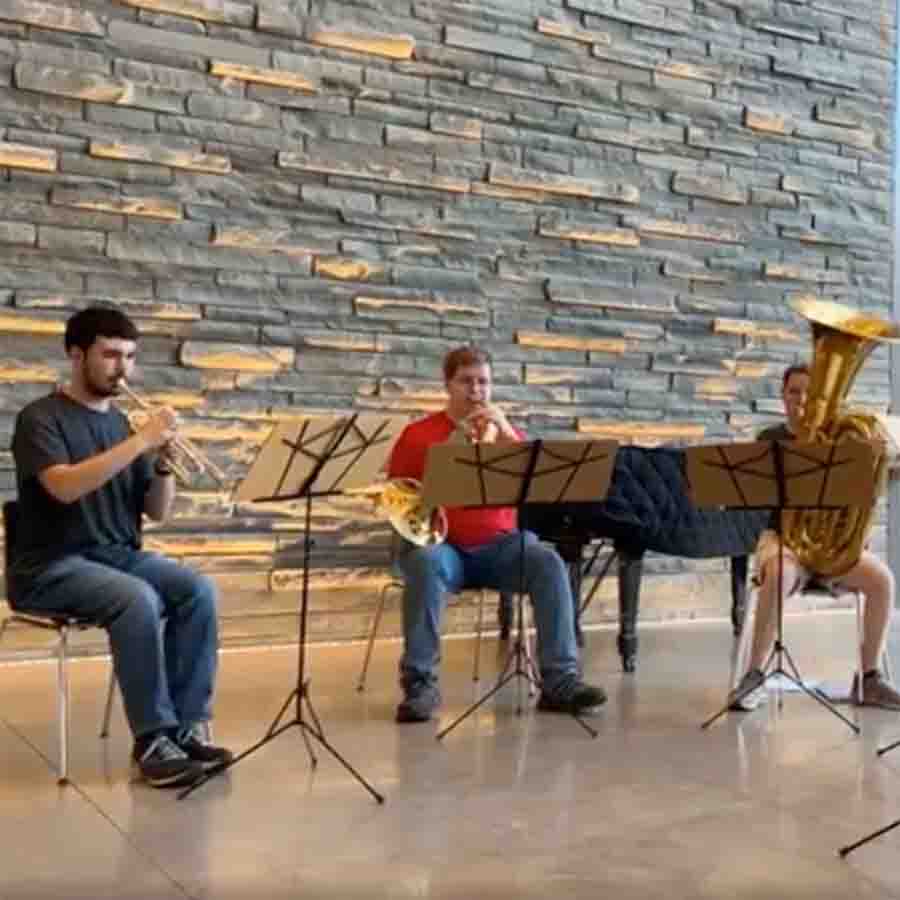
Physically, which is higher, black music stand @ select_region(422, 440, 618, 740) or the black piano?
black music stand @ select_region(422, 440, 618, 740)

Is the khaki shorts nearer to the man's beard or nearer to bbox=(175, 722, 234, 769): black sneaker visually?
bbox=(175, 722, 234, 769): black sneaker

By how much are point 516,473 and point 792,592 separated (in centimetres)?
120

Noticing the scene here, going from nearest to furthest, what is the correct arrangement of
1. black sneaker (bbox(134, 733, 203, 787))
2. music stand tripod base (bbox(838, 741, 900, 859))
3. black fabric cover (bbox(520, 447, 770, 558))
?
music stand tripod base (bbox(838, 741, 900, 859)) < black sneaker (bbox(134, 733, 203, 787)) < black fabric cover (bbox(520, 447, 770, 558))

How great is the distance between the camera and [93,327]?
12.0 ft

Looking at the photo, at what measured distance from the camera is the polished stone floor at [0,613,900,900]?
9.27 ft

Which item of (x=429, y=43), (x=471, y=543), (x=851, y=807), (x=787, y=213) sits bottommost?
(x=851, y=807)

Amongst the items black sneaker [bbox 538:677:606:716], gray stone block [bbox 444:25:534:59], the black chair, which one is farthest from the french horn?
gray stone block [bbox 444:25:534:59]

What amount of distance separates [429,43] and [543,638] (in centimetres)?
265

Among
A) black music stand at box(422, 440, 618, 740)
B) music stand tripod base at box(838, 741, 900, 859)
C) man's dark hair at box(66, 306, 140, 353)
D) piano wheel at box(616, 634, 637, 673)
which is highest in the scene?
man's dark hair at box(66, 306, 140, 353)

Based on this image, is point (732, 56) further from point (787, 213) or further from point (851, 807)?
point (851, 807)

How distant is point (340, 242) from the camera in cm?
561

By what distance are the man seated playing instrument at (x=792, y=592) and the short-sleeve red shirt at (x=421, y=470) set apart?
2.86ft

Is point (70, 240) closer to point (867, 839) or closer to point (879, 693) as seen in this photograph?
point (879, 693)

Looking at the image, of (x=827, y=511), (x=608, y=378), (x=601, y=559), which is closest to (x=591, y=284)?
(x=608, y=378)
